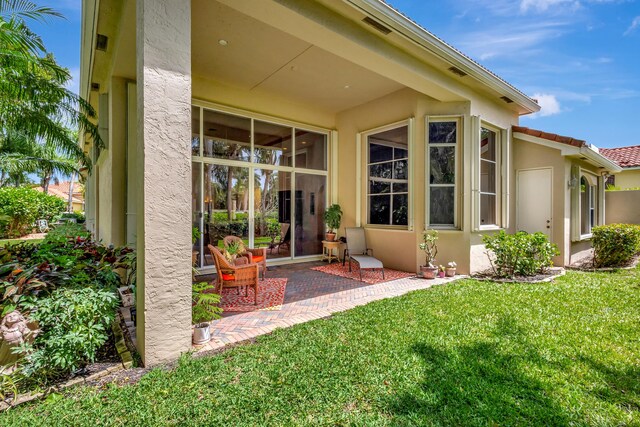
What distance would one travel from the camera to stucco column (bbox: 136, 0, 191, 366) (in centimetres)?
299

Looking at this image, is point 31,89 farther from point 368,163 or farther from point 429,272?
point 429,272

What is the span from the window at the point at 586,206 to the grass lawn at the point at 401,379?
7.12 m

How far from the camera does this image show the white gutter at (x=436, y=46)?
178 inches

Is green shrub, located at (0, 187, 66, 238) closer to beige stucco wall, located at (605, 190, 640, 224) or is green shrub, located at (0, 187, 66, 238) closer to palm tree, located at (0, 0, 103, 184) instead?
palm tree, located at (0, 0, 103, 184)

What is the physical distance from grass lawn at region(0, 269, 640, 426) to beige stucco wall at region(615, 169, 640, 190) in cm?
1408

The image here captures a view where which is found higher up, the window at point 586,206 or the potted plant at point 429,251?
the window at point 586,206

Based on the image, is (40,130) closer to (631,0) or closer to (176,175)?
(176,175)

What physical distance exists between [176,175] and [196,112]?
481cm

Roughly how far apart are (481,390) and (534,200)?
7930mm

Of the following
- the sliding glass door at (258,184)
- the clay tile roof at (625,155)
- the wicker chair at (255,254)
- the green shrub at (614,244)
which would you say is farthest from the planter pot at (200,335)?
the clay tile roof at (625,155)

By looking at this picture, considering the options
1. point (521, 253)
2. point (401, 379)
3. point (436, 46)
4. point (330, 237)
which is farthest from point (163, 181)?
point (521, 253)

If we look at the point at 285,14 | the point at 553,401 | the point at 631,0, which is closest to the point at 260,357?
the point at 553,401

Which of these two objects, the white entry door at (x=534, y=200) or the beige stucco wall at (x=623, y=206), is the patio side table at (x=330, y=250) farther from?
the beige stucco wall at (x=623, y=206)

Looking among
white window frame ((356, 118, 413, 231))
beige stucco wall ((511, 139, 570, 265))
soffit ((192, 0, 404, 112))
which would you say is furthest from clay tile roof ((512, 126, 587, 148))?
soffit ((192, 0, 404, 112))
